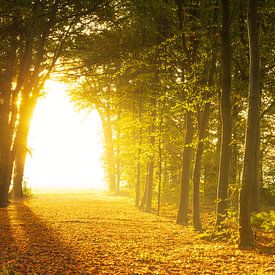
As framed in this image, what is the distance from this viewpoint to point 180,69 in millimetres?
19406

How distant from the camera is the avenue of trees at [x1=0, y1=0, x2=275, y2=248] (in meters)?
11.7

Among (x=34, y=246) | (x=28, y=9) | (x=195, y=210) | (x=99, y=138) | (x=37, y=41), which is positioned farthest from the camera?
(x=99, y=138)

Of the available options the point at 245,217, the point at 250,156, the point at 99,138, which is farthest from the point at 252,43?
the point at 99,138

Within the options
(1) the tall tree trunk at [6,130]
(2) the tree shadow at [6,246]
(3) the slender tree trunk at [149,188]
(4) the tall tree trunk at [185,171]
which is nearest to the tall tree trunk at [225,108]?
(4) the tall tree trunk at [185,171]

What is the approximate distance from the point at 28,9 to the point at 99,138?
→ 35325 millimetres

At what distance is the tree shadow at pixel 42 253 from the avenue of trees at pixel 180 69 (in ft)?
15.9

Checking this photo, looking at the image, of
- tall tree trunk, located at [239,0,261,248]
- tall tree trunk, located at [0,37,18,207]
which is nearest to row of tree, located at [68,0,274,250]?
tall tree trunk, located at [239,0,261,248]

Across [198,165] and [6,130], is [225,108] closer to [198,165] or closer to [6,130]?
[198,165]

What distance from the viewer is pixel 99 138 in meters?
47.2

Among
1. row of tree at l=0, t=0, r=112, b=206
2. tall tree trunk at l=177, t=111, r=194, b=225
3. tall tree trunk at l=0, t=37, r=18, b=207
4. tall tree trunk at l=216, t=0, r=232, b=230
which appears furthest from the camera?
tall tree trunk at l=0, t=37, r=18, b=207

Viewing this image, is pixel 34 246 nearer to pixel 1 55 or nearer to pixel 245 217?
pixel 245 217

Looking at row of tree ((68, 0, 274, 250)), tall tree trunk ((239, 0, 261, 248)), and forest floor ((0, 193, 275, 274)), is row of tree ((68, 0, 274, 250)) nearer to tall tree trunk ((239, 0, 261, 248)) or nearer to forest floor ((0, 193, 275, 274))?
tall tree trunk ((239, 0, 261, 248))

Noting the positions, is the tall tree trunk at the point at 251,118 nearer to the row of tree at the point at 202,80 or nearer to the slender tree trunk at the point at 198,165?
the row of tree at the point at 202,80

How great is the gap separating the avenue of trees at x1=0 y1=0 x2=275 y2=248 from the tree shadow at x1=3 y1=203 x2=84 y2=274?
4855mm
